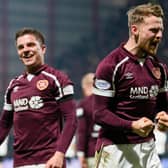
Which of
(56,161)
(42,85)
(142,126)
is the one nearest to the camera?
(142,126)

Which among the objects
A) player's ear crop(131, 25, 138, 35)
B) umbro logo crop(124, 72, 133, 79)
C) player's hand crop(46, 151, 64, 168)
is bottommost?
player's hand crop(46, 151, 64, 168)

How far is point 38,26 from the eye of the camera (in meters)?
8.02

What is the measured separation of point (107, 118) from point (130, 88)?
0.16 m

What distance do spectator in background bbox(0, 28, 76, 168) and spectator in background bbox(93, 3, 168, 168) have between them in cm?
29

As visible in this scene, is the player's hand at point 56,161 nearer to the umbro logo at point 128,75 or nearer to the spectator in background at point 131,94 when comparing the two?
the spectator in background at point 131,94

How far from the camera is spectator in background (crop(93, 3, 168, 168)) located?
282 centimetres

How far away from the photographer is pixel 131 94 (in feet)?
9.37

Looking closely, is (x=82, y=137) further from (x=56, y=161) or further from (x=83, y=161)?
(x=56, y=161)

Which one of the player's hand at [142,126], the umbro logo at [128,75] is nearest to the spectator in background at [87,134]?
the umbro logo at [128,75]

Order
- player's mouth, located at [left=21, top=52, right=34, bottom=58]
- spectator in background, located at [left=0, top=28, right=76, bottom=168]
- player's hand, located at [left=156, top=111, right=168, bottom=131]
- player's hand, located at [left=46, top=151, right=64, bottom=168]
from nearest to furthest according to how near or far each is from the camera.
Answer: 1. player's hand, located at [left=156, top=111, right=168, bottom=131]
2. player's hand, located at [left=46, top=151, right=64, bottom=168]
3. spectator in background, located at [left=0, top=28, right=76, bottom=168]
4. player's mouth, located at [left=21, top=52, right=34, bottom=58]

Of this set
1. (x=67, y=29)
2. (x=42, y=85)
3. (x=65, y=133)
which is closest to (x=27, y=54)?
(x=42, y=85)

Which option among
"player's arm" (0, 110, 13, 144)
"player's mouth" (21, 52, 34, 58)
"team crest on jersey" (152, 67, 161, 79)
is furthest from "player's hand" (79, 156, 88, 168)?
"team crest on jersey" (152, 67, 161, 79)

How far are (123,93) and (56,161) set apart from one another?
43cm

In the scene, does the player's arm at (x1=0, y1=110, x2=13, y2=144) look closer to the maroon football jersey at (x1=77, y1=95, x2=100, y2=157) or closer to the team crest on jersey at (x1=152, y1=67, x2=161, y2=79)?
the team crest on jersey at (x1=152, y1=67, x2=161, y2=79)
